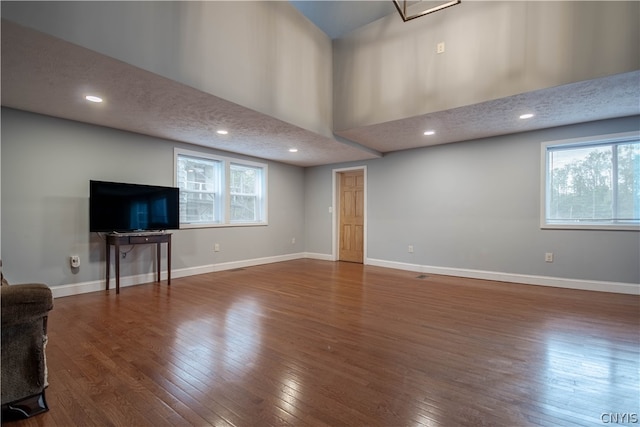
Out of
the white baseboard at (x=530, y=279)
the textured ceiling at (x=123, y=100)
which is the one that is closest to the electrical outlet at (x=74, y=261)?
the textured ceiling at (x=123, y=100)

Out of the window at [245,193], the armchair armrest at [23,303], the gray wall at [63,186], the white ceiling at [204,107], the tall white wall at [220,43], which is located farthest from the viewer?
the window at [245,193]

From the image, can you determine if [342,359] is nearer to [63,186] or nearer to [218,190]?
[63,186]

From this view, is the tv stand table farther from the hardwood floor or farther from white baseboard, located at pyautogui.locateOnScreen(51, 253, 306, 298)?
the hardwood floor

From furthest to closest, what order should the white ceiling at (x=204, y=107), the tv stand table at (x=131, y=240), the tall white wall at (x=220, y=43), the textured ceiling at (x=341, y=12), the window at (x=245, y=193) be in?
the window at (x=245, y=193)
the textured ceiling at (x=341, y=12)
the tv stand table at (x=131, y=240)
the white ceiling at (x=204, y=107)
the tall white wall at (x=220, y=43)

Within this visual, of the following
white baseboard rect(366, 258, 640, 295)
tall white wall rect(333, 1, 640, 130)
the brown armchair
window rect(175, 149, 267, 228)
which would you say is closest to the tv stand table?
window rect(175, 149, 267, 228)

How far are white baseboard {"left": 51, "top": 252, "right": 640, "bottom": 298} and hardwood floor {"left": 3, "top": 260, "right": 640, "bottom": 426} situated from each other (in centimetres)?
18

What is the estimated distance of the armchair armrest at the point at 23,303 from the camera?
4.60 feet

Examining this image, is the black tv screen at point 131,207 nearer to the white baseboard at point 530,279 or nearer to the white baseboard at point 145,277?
the white baseboard at point 145,277

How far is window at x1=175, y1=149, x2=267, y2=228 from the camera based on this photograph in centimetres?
505

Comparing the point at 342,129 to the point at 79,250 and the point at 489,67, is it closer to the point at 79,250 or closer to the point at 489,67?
the point at 489,67

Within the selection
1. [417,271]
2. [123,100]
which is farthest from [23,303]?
[417,271]

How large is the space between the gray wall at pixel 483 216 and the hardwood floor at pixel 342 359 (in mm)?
670

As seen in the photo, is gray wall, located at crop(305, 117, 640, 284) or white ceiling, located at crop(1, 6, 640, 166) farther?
gray wall, located at crop(305, 117, 640, 284)

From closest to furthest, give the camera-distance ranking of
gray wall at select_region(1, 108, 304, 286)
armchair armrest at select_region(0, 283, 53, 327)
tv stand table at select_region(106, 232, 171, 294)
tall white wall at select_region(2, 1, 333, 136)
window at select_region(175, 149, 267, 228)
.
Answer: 1. armchair armrest at select_region(0, 283, 53, 327)
2. tall white wall at select_region(2, 1, 333, 136)
3. gray wall at select_region(1, 108, 304, 286)
4. tv stand table at select_region(106, 232, 171, 294)
5. window at select_region(175, 149, 267, 228)
